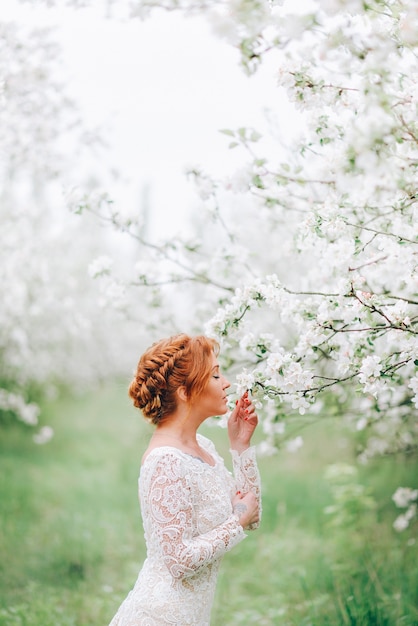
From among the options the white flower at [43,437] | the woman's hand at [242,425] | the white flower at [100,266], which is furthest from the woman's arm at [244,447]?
the white flower at [43,437]

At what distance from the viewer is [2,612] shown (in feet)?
14.4

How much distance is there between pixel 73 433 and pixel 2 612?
27.8 feet

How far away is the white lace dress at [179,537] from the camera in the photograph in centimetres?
248

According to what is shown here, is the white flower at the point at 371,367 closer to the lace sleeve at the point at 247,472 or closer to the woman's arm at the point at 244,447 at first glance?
the woman's arm at the point at 244,447

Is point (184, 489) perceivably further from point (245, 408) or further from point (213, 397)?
point (245, 408)

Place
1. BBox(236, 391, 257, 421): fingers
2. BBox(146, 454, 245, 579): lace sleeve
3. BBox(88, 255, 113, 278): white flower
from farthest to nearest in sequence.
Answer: BBox(88, 255, 113, 278): white flower → BBox(236, 391, 257, 421): fingers → BBox(146, 454, 245, 579): lace sleeve

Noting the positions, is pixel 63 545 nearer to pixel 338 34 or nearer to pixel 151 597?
pixel 151 597

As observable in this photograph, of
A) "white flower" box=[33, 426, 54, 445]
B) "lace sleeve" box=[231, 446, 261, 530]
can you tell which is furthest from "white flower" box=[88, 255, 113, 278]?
"white flower" box=[33, 426, 54, 445]

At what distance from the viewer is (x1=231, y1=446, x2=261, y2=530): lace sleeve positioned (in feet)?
9.52

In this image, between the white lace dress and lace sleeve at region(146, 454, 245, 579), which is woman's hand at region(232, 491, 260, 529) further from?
lace sleeve at region(146, 454, 245, 579)

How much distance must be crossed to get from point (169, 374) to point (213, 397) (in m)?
0.20

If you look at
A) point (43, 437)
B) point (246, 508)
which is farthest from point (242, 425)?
point (43, 437)

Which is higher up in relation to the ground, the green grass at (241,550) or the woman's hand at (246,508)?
the woman's hand at (246,508)

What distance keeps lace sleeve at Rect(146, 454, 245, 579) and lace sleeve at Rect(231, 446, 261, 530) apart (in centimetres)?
37
